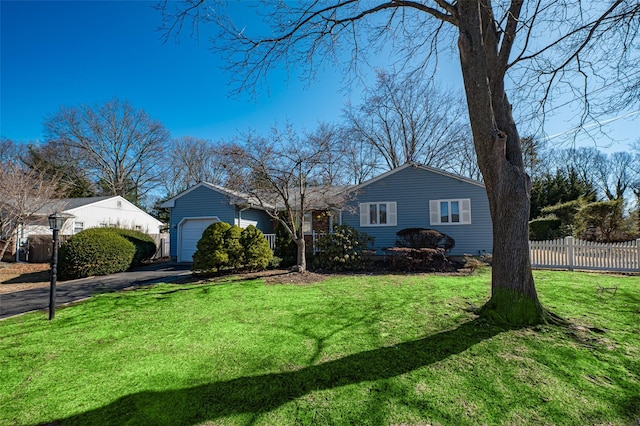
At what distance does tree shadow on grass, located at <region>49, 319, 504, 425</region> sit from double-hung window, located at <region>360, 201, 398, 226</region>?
9.85 meters

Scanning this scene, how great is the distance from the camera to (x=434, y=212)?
500 inches

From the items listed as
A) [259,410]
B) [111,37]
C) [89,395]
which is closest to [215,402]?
[259,410]

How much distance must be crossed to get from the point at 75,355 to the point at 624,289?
1037cm

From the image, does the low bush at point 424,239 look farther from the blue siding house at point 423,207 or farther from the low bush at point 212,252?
the low bush at point 212,252

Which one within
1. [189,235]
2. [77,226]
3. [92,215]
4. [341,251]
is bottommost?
[341,251]

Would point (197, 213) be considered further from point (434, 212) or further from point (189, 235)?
point (434, 212)

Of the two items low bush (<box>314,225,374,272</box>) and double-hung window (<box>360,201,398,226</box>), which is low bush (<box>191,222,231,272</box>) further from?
double-hung window (<box>360,201,398,226</box>)

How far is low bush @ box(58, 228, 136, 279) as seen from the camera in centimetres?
1036

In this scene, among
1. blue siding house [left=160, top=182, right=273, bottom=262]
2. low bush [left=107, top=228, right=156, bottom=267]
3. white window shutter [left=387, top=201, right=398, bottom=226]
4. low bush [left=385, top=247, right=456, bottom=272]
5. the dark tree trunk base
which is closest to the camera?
the dark tree trunk base

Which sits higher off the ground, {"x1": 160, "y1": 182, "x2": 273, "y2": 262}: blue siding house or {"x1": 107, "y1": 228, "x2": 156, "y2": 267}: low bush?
{"x1": 160, "y1": 182, "x2": 273, "y2": 262}: blue siding house

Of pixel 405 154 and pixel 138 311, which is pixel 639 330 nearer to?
pixel 138 311

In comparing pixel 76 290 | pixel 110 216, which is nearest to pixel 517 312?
pixel 76 290

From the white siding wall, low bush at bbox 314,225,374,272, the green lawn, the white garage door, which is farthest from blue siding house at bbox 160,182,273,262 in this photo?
the green lawn

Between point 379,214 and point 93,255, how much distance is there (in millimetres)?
11784
